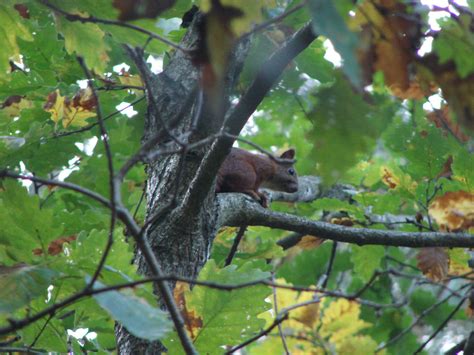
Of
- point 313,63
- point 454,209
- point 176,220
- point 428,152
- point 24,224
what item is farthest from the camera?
point 428,152

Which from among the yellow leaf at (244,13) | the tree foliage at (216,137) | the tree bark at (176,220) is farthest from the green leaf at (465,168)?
the yellow leaf at (244,13)

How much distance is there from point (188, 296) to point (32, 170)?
1652 mm

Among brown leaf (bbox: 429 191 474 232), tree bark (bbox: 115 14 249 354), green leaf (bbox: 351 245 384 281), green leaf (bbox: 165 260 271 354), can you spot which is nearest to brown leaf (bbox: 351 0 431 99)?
green leaf (bbox: 165 260 271 354)

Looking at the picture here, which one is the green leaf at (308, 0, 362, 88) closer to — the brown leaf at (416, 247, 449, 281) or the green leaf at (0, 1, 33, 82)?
the green leaf at (0, 1, 33, 82)

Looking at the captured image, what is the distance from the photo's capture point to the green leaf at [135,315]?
3.88 ft

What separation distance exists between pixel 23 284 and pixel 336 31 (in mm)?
952

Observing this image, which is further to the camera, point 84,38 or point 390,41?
point 84,38

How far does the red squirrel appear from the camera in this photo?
199 inches

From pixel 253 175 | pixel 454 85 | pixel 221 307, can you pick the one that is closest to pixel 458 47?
pixel 454 85

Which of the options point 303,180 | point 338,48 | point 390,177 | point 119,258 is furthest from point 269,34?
point 303,180

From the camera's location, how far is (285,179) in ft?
19.6

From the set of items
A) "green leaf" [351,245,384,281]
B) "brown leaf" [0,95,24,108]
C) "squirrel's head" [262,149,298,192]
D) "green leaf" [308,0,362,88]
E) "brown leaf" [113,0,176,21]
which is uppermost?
"squirrel's head" [262,149,298,192]

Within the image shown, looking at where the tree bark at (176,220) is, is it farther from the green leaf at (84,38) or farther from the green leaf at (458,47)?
the green leaf at (458,47)

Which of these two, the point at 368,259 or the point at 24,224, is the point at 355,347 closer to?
the point at 24,224
